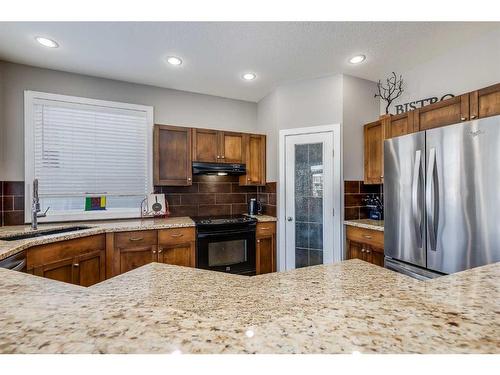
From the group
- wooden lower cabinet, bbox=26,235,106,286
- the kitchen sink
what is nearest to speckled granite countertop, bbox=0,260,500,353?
wooden lower cabinet, bbox=26,235,106,286

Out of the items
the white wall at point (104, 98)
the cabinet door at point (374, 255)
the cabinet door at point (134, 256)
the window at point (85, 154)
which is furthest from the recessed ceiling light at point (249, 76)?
the cabinet door at point (374, 255)

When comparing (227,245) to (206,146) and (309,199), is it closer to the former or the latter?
(309,199)

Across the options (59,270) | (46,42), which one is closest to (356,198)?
(59,270)

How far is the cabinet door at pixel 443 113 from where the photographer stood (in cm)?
205

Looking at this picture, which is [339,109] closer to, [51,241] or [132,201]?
[132,201]

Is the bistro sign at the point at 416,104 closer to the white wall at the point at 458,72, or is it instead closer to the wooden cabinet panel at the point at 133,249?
the white wall at the point at 458,72

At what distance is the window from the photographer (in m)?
2.78

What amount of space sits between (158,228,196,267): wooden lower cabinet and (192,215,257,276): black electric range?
69 mm

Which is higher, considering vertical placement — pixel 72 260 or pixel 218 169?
pixel 218 169

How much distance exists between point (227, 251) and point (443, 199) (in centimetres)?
222

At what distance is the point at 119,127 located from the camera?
3.17 m

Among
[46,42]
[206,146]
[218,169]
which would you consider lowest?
[218,169]

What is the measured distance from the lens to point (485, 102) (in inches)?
75.6
